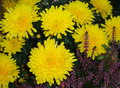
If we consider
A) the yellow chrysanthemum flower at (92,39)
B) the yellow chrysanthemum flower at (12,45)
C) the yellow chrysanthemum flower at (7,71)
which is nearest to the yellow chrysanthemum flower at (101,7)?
the yellow chrysanthemum flower at (92,39)

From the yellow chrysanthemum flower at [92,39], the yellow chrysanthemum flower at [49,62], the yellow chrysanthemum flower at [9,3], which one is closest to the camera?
the yellow chrysanthemum flower at [49,62]

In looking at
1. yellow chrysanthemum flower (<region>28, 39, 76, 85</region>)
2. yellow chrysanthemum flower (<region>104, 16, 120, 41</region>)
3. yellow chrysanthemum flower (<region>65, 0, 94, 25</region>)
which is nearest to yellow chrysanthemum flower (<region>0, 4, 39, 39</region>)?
yellow chrysanthemum flower (<region>28, 39, 76, 85</region>)

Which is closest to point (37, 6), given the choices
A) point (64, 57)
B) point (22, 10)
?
point (22, 10)

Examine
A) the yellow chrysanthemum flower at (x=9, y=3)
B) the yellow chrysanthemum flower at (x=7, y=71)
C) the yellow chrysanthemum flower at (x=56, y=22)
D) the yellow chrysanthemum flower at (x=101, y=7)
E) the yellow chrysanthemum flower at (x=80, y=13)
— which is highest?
the yellow chrysanthemum flower at (x=9, y=3)

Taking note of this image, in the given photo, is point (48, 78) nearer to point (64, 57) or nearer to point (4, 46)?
point (64, 57)

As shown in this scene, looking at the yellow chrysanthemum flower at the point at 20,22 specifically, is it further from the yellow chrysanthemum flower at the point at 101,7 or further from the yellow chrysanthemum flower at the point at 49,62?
the yellow chrysanthemum flower at the point at 101,7

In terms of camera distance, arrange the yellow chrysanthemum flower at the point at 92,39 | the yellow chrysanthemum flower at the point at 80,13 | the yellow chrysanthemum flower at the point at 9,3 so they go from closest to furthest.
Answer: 1. the yellow chrysanthemum flower at the point at 92,39
2. the yellow chrysanthemum flower at the point at 80,13
3. the yellow chrysanthemum flower at the point at 9,3

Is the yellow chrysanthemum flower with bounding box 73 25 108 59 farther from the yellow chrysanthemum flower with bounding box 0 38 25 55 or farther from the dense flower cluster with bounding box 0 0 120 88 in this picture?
the yellow chrysanthemum flower with bounding box 0 38 25 55
